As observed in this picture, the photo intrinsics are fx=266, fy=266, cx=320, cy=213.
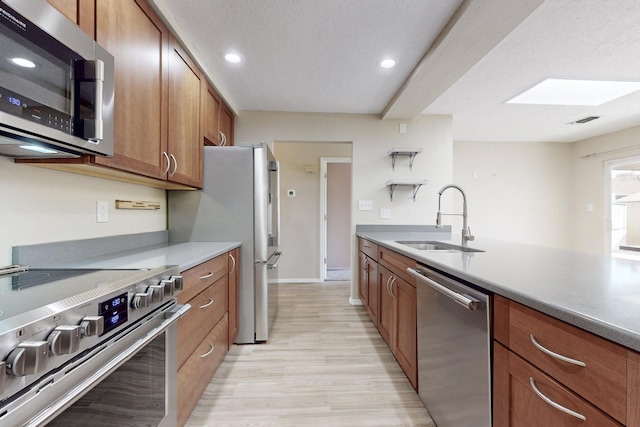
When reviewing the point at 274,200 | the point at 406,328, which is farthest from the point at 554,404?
the point at 274,200

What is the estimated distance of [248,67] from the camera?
7.21 ft

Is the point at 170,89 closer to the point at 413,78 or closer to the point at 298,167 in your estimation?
the point at 413,78

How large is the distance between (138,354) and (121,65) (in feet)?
4.06

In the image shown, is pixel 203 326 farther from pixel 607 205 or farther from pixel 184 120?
pixel 607 205

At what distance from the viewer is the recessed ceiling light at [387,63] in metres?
2.06

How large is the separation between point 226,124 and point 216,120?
0.32m

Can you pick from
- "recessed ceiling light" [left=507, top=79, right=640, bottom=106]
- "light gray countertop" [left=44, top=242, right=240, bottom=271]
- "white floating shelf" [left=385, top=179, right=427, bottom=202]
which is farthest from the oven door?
"recessed ceiling light" [left=507, top=79, right=640, bottom=106]

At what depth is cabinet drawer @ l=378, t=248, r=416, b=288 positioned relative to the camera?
161cm

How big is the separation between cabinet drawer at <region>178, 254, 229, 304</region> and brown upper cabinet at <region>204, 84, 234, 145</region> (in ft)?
3.76

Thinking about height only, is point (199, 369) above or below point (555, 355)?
below

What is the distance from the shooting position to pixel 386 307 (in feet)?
6.84

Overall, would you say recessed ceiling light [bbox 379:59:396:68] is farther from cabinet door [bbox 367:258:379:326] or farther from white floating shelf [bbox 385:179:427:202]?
cabinet door [bbox 367:258:379:326]

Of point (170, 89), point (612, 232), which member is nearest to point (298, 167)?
point (170, 89)

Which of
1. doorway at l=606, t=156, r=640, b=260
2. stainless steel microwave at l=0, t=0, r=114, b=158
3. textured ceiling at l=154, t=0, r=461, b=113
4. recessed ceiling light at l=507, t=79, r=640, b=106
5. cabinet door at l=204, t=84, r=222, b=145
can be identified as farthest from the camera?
doorway at l=606, t=156, r=640, b=260
